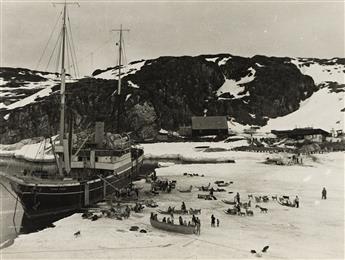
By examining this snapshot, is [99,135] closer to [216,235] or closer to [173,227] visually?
[173,227]

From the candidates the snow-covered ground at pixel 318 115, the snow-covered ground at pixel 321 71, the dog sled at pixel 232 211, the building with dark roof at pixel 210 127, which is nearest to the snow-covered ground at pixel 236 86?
the snow-covered ground at pixel 318 115

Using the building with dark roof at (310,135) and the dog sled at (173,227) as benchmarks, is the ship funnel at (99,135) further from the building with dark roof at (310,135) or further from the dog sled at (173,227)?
the building with dark roof at (310,135)

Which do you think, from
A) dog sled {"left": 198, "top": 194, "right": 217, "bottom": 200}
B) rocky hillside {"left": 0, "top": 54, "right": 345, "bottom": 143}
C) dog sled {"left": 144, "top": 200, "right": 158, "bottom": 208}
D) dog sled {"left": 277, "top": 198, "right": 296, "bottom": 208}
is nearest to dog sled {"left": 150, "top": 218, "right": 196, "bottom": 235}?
dog sled {"left": 144, "top": 200, "right": 158, "bottom": 208}

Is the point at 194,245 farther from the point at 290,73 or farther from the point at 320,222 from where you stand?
the point at 290,73

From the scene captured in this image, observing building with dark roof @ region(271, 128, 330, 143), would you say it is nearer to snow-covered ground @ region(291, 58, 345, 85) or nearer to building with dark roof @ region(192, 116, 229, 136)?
building with dark roof @ region(192, 116, 229, 136)

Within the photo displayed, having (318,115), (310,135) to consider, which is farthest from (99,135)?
(318,115)

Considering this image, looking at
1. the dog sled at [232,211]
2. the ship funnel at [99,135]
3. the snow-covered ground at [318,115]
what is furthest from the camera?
the snow-covered ground at [318,115]

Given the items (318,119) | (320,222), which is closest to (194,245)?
(320,222)
